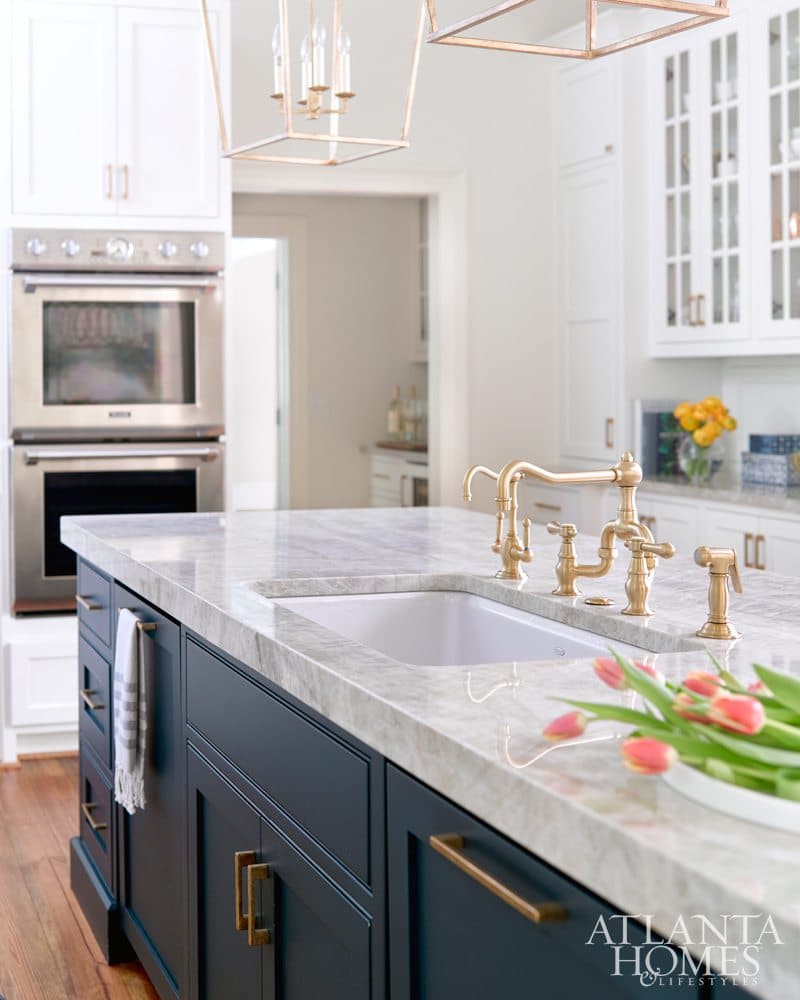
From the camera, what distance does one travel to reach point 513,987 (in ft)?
3.83

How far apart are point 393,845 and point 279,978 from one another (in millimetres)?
571

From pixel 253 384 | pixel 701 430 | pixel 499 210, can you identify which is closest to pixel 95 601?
pixel 701 430

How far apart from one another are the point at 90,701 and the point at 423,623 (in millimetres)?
1124

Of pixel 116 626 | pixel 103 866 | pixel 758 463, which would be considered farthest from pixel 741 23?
pixel 103 866

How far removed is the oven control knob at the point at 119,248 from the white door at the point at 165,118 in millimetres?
101

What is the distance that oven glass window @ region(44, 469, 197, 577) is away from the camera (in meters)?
4.56

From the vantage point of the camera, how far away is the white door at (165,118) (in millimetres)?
4562

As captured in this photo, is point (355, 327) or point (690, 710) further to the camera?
point (355, 327)

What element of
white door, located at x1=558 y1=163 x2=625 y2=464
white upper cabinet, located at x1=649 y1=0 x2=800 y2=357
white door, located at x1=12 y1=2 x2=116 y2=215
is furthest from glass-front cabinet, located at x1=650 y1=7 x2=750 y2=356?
white door, located at x1=12 y1=2 x2=116 y2=215

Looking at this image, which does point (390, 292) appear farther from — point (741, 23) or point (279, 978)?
point (279, 978)

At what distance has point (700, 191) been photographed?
4871 millimetres

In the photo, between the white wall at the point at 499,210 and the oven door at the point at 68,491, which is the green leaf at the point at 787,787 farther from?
the white wall at the point at 499,210

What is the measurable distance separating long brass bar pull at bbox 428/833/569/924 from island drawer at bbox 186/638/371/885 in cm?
23

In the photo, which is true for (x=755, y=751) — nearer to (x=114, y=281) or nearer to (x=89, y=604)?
(x=89, y=604)
